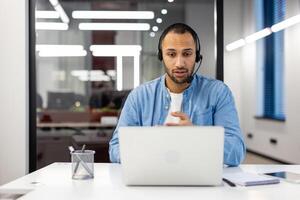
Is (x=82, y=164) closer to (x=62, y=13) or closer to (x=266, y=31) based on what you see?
(x=62, y=13)

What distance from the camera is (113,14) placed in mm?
3953

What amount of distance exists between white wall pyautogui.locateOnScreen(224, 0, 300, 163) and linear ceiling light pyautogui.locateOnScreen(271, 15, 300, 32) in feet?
0.24

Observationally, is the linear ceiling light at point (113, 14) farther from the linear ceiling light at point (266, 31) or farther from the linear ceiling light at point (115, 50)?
the linear ceiling light at point (266, 31)

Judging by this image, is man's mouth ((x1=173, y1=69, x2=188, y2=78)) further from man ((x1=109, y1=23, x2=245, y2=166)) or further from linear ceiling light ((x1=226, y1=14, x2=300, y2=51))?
linear ceiling light ((x1=226, y1=14, x2=300, y2=51))

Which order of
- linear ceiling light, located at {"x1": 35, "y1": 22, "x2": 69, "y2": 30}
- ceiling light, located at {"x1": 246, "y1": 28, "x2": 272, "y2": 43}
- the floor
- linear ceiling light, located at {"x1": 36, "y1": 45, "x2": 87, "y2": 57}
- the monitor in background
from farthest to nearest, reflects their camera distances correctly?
ceiling light, located at {"x1": 246, "y1": 28, "x2": 272, "y2": 43}, the floor, the monitor in background, linear ceiling light, located at {"x1": 36, "y1": 45, "x2": 87, "y2": 57}, linear ceiling light, located at {"x1": 35, "y1": 22, "x2": 69, "y2": 30}

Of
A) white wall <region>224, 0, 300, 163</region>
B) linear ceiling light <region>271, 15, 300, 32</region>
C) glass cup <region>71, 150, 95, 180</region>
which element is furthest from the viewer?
white wall <region>224, 0, 300, 163</region>

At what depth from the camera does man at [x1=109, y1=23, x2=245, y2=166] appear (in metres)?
2.10

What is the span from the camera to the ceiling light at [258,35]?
6827mm

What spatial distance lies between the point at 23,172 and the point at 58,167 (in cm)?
161

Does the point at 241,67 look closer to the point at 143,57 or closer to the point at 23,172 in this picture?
the point at 143,57

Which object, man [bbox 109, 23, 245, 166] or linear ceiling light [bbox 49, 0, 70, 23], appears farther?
linear ceiling light [bbox 49, 0, 70, 23]

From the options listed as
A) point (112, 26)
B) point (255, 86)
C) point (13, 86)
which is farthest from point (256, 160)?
point (13, 86)

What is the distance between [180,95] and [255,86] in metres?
5.70

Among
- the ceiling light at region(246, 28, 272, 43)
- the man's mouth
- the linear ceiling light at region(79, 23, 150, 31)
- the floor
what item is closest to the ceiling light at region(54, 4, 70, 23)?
the linear ceiling light at region(79, 23, 150, 31)
